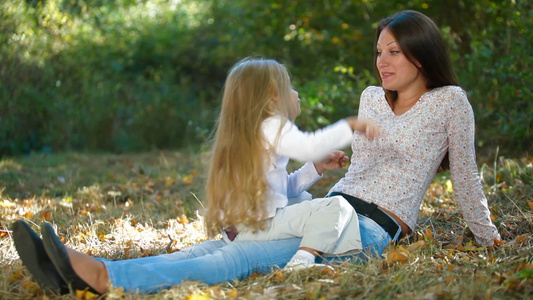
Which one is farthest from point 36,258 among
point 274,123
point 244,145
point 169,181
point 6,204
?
point 169,181

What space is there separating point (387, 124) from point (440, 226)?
3.08 feet

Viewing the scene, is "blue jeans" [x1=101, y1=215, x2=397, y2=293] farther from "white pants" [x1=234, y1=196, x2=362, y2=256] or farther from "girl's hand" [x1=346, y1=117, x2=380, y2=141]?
"girl's hand" [x1=346, y1=117, x2=380, y2=141]

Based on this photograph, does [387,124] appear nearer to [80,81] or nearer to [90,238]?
[90,238]

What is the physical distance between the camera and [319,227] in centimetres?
254

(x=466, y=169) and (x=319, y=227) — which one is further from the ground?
(x=466, y=169)

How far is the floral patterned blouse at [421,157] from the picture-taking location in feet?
9.04

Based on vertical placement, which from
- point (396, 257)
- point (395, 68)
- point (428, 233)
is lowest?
point (428, 233)

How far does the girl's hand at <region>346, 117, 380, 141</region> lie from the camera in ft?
8.32

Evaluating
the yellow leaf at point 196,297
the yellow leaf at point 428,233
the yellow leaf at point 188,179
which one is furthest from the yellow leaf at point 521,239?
the yellow leaf at point 188,179

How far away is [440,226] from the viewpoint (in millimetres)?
3500

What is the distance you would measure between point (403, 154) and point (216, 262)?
Answer: 99 cm

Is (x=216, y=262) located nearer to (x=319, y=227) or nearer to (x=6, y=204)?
(x=319, y=227)

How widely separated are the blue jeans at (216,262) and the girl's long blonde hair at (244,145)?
0.37 ft

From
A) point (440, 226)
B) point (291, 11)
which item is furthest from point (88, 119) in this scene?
point (440, 226)
